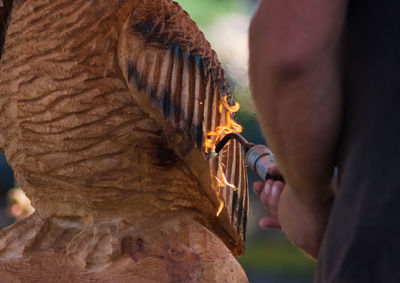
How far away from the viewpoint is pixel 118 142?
4.53 feet

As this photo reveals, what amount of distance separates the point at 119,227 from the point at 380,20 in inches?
38.6

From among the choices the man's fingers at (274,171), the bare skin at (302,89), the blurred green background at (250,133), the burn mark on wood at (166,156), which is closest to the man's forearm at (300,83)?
the bare skin at (302,89)

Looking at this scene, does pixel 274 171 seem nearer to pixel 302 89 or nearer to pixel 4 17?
pixel 302 89

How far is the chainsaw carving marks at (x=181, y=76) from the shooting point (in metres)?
1.31

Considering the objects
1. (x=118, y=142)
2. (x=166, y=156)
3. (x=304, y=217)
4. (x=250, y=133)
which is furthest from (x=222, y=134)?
(x=250, y=133)

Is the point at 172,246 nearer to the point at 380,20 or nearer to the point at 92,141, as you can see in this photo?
the point at 92,141

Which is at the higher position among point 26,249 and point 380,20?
point 380,20

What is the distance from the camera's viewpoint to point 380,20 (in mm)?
688

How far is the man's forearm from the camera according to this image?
2.23ft

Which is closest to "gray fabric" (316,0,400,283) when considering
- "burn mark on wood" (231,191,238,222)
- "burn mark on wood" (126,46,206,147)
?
"burn mark on wood" (126,46,206,147)

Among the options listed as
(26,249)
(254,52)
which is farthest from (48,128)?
(254,52)

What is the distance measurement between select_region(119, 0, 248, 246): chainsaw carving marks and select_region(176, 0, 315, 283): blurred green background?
6.61ft

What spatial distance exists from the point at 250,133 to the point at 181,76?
10.0 feet

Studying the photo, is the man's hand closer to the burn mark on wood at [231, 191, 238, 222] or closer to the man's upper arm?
the man's upper arm
